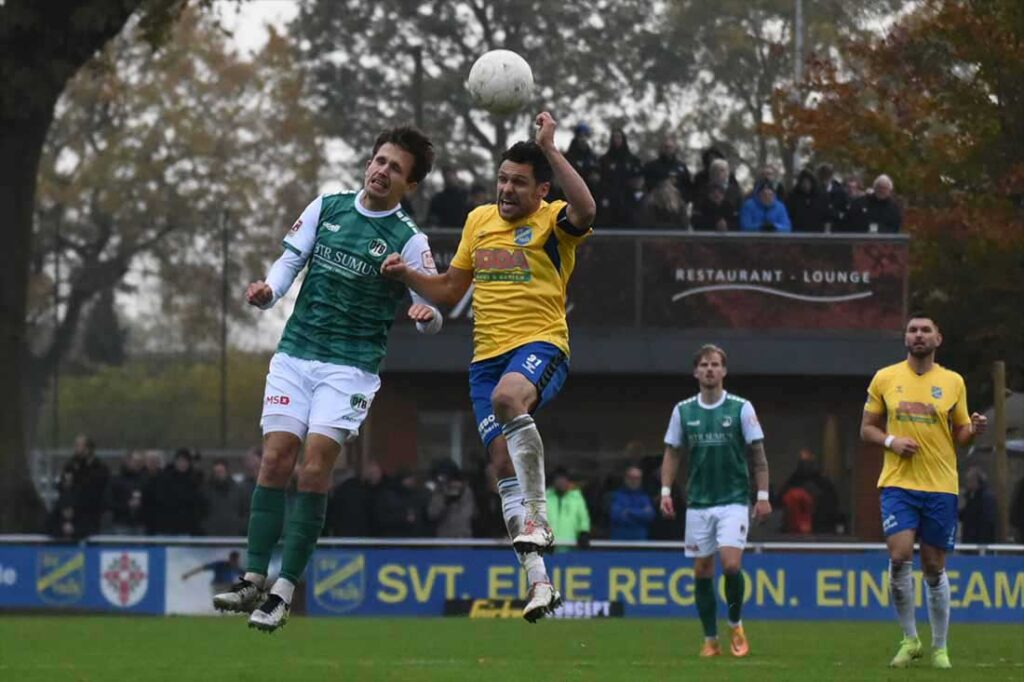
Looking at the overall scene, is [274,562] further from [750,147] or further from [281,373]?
[750,147]

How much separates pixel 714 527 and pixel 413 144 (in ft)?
21.2

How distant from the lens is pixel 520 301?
11266mm

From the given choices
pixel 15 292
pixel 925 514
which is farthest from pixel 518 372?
pixel 15 292

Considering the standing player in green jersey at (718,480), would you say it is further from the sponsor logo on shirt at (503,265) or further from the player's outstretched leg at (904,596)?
the sponsor logo on shirt at (503,265)

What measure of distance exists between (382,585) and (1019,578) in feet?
23.7

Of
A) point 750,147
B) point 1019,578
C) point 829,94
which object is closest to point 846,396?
point 1019,578

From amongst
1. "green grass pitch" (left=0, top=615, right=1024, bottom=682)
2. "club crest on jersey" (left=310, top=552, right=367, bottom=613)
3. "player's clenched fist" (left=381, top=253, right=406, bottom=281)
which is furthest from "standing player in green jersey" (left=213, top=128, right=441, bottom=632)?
"club crest on jersey" (left=310, top=552, right=367, bottom=613)

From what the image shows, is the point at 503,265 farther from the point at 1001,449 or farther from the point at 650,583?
the point at 1001,449

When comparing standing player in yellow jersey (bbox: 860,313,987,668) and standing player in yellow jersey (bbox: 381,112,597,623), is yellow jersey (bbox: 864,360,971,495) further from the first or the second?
standing player in yellow jersey (bbox: 381,112,597,623)

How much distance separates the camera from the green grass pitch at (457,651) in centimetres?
1330

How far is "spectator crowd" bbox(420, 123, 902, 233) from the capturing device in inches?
1038

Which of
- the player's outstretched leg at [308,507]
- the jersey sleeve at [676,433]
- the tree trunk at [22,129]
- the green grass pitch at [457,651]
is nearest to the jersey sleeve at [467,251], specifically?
the player's outstretched leg at [308,507]

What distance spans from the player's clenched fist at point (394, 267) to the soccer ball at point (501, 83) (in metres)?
1.07

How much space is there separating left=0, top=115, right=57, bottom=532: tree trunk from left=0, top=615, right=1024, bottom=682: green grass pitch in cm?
469
